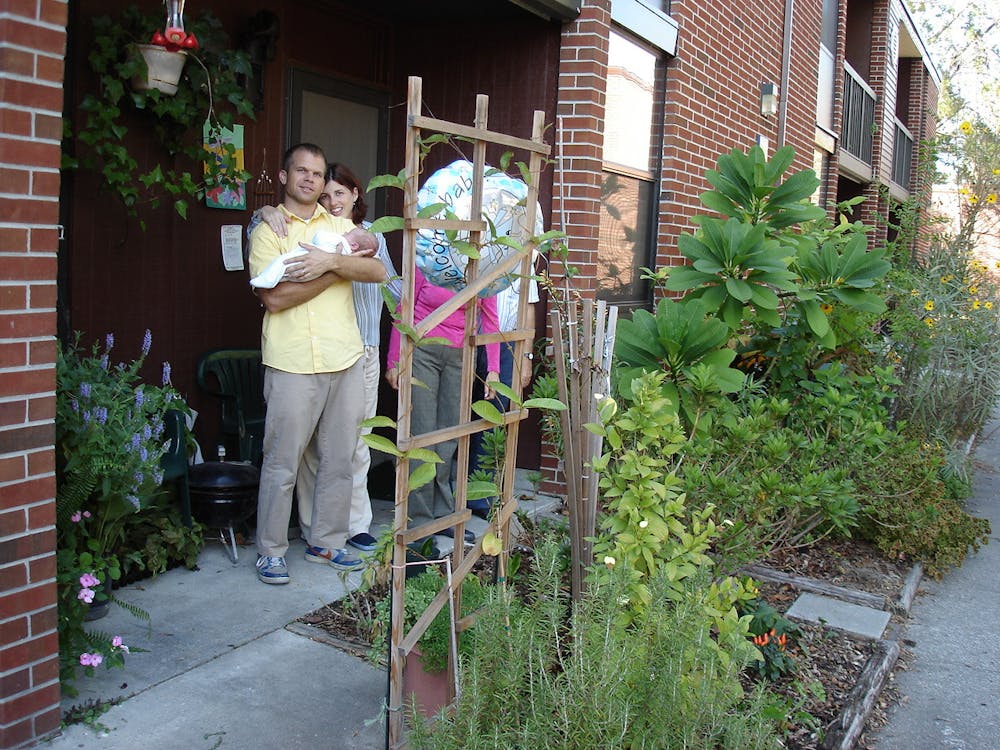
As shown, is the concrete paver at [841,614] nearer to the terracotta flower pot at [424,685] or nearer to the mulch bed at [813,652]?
the mulch bed at [813,652]

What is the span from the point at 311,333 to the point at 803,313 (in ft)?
10.2

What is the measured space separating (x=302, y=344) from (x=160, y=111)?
1314 millimetres

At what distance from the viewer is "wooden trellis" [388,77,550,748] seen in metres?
2.89

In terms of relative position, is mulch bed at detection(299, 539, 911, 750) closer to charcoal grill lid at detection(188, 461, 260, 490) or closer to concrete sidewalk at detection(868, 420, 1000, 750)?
concrete sidewalk at detection(868, 420, 1000, 750)

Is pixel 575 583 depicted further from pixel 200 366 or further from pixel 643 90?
pixel 643 90

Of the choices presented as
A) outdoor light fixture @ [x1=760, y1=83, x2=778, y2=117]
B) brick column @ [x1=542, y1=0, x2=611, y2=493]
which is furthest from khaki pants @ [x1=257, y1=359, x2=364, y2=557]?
outdoor light fixture @ [x1=760, y1=83, x2=778, y2=117]

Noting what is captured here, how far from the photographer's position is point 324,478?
15.5 ft

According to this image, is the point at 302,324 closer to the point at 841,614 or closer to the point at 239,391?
the point at 239,391

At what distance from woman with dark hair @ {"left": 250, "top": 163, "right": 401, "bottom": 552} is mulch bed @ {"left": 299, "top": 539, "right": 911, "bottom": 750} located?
78 centimetres

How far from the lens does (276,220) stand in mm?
4496

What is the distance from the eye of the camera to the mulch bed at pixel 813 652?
147 inches

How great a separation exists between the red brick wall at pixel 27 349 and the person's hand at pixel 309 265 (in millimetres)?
1455

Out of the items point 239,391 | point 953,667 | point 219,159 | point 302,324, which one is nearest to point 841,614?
point 953,667

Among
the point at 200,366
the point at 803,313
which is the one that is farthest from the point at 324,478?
the point at 803,313
